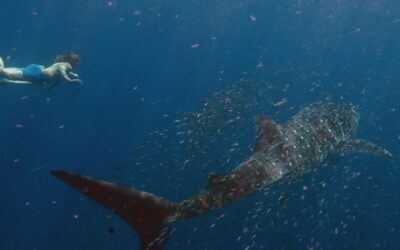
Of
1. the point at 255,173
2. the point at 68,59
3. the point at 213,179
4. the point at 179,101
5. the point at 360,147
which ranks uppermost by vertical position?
the point at 68,59

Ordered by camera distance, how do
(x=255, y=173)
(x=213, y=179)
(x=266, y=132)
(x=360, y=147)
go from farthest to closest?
1. (x=360, y=147)
2. (x=266, y=132)
3. (x=255, y=173)
4. (x=213, y=179)

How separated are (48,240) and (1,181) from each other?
1119cm

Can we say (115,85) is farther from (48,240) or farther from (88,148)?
(48,240)

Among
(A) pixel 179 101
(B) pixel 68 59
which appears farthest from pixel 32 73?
(A) pixel 179 101

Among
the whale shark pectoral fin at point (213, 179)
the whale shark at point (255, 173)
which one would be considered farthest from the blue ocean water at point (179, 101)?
the whale shark pectoral fin at point (213, 179)

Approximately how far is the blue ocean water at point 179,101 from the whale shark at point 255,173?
3.43ft

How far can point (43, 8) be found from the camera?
4834cm

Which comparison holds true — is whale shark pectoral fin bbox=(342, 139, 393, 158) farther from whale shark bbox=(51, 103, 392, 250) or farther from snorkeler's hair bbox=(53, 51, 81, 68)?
snorkeler's hair bbox=(53, 51, 81, 68)

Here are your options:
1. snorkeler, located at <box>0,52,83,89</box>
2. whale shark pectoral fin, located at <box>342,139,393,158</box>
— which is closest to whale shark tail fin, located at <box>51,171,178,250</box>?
snorkeler, located at <box>0,52,83,89</box>

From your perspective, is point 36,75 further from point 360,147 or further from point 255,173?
point 360,147

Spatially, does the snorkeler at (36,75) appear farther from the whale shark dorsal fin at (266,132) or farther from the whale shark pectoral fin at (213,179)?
the whale shark pectoral fin at (213,179)

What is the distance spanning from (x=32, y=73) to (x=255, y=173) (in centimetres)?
737

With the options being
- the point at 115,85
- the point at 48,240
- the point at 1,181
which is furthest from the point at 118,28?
the point at 48,240

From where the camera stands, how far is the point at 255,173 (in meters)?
9.20
